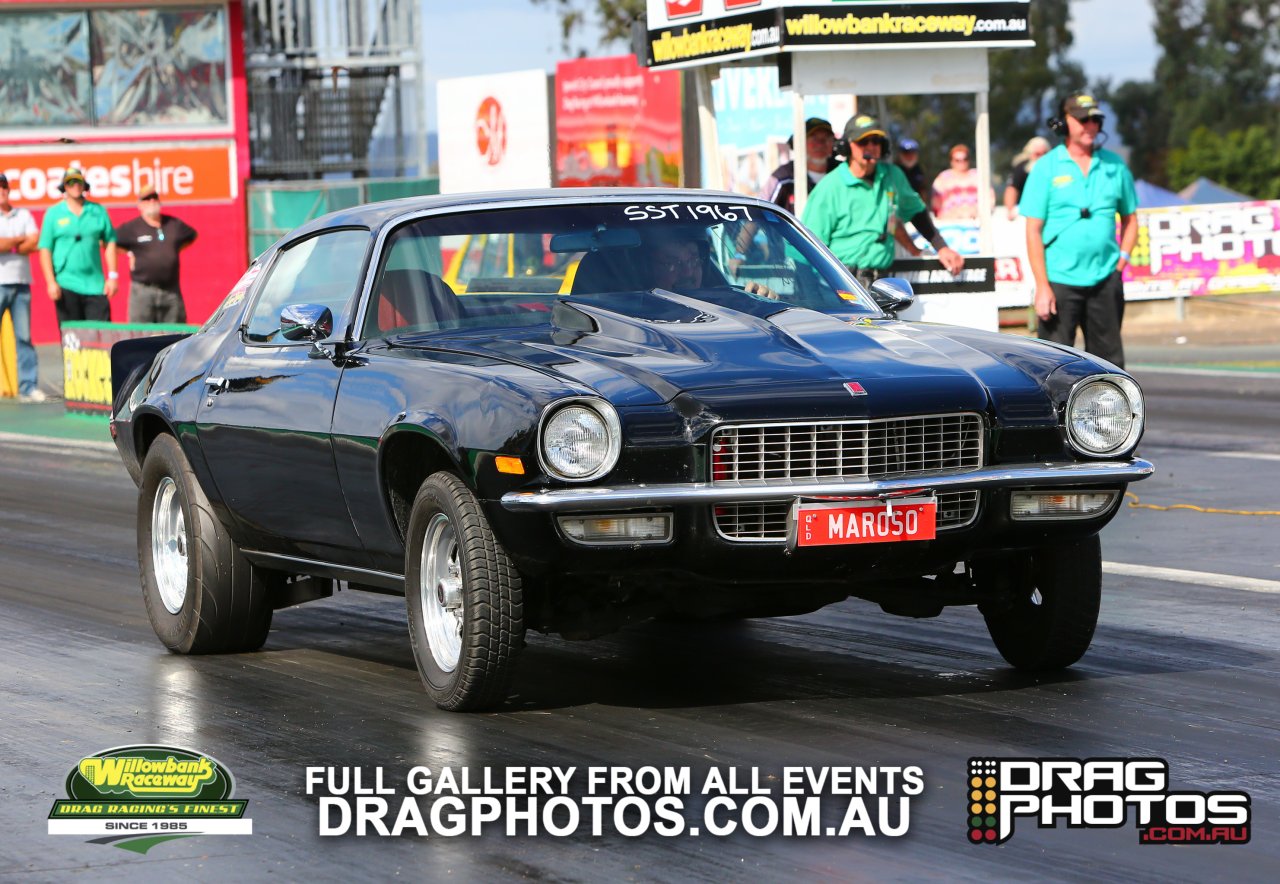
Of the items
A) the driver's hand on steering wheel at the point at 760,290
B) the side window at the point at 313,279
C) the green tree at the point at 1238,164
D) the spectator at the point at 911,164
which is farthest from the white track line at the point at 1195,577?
the green tree at the point at 1238,164

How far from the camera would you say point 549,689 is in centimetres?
734

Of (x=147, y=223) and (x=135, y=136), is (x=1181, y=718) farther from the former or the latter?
(x=135, y=136)

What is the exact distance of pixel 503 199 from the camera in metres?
7.89

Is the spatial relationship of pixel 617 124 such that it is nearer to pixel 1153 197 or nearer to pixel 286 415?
pixel 1153 197

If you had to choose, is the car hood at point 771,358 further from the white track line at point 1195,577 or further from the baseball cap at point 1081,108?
the baseball cap at point 1081,108

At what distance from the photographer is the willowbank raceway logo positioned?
5.64 m

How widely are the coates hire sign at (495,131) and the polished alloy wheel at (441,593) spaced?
20.4m

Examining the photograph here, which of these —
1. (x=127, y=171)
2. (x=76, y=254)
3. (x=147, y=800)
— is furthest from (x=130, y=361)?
(x=127, y=171)

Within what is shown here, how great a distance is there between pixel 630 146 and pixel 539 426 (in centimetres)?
1935

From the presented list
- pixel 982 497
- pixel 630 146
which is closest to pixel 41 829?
pixel 982 497

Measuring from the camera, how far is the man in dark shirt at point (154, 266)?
20.2m

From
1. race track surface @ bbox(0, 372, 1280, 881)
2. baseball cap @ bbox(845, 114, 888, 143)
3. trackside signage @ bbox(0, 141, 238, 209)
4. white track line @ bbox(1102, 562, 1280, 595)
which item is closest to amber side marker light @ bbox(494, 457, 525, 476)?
race track surface @ bbox(0, 372, 1280, 881)

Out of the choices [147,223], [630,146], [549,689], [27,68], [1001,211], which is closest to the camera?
[549,689]

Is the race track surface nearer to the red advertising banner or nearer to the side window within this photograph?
the side window
